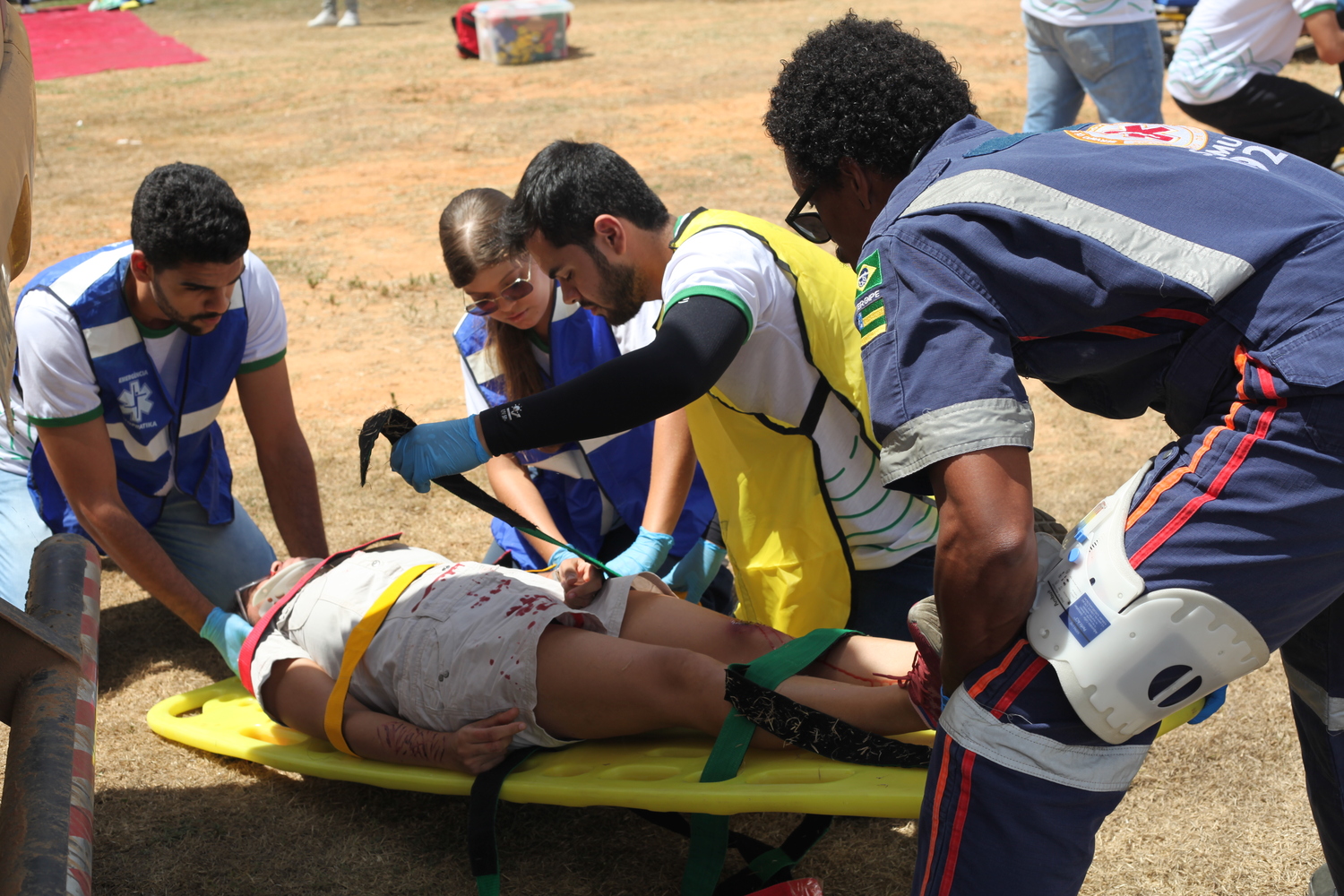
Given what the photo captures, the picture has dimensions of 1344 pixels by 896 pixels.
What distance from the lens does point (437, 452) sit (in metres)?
2.16

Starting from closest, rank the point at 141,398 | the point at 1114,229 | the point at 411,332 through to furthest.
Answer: the point at 1114,229
the point at 141,398
the point at 411,332

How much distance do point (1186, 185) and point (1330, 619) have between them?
0.72 m

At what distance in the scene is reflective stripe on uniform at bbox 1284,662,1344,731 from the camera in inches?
65.4

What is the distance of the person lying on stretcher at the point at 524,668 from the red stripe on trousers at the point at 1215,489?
2.61 ft

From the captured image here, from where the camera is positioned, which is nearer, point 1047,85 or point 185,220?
point 185,220

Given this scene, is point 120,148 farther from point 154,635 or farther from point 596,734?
point 596,734

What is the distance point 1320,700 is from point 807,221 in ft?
3.75

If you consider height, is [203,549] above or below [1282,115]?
below

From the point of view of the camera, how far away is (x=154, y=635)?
3.50m

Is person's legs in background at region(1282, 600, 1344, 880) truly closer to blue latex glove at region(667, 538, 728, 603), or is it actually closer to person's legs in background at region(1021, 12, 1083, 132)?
blue latex glove at region(667, 538, 728, 603)

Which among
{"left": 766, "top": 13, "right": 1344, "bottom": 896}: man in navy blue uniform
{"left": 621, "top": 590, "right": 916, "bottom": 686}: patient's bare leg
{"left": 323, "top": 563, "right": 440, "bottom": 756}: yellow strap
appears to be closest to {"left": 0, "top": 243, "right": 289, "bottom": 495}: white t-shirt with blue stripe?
{"left": 323, "top": 563, "right": 440, "bottom": 756}: yellow strap

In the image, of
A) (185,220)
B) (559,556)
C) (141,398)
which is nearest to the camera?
(185,220)

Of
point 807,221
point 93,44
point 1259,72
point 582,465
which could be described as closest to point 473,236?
point 582,465

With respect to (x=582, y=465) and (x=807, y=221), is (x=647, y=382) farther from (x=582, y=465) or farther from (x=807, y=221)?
(x=582, y=465)
